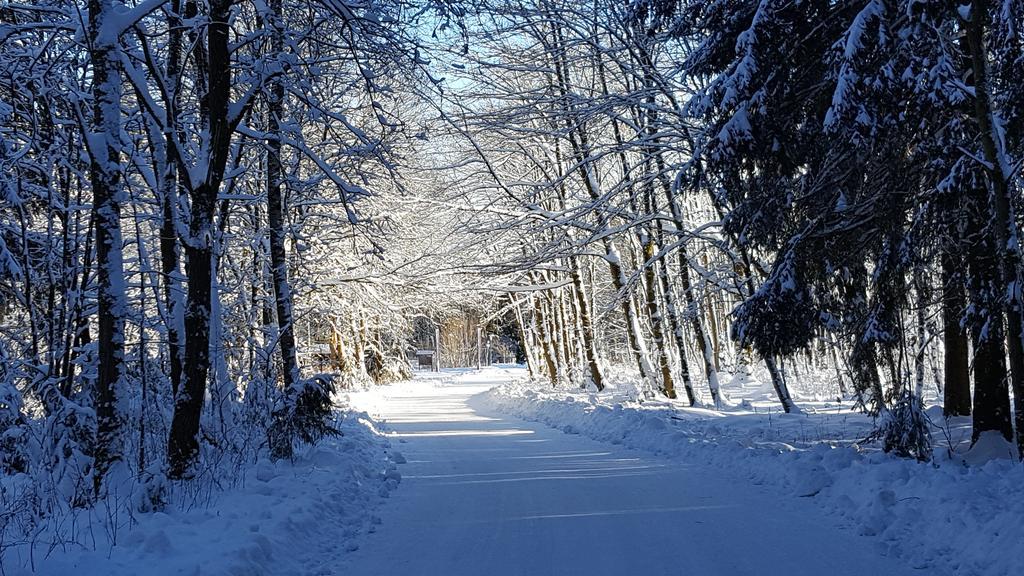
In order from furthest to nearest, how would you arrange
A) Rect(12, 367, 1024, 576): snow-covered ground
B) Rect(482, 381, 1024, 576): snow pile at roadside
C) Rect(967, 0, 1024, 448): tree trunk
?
Rect(967, 0, 1024, 448): tree trunk < Rect(482, 381, 1024, 576): snow pile at roadside < Rect(12, 367, 1024, 576): snow-covered ground

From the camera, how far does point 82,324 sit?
10.2m

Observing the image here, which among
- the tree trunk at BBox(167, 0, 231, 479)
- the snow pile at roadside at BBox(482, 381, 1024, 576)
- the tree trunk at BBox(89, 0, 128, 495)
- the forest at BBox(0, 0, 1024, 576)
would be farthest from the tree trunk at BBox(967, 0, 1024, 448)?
the tree trunk at BBox(89, 0, 128, 495)

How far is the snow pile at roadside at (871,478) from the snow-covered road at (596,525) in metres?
0.31

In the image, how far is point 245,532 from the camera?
5.67 meters

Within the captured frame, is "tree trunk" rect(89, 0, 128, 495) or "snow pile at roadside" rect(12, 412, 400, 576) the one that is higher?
"tree trunk" rect(89, 0, 128, 495)

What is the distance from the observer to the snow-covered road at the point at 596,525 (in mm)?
5328

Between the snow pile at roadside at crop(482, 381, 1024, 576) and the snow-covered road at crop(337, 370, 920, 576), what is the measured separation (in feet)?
1.01

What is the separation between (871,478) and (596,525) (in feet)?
9.29

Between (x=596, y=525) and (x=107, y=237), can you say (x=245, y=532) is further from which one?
(x=107, y=237)

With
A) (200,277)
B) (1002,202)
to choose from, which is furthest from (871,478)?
(200,277)

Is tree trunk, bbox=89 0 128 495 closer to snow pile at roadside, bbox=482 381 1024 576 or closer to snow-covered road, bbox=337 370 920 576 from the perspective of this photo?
snow-covered road, bbox=337 370 920 576

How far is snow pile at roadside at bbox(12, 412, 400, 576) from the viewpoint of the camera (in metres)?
4.73

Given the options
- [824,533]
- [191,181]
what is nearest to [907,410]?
[824,533]

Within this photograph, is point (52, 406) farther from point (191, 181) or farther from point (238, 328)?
point (238, 328)
